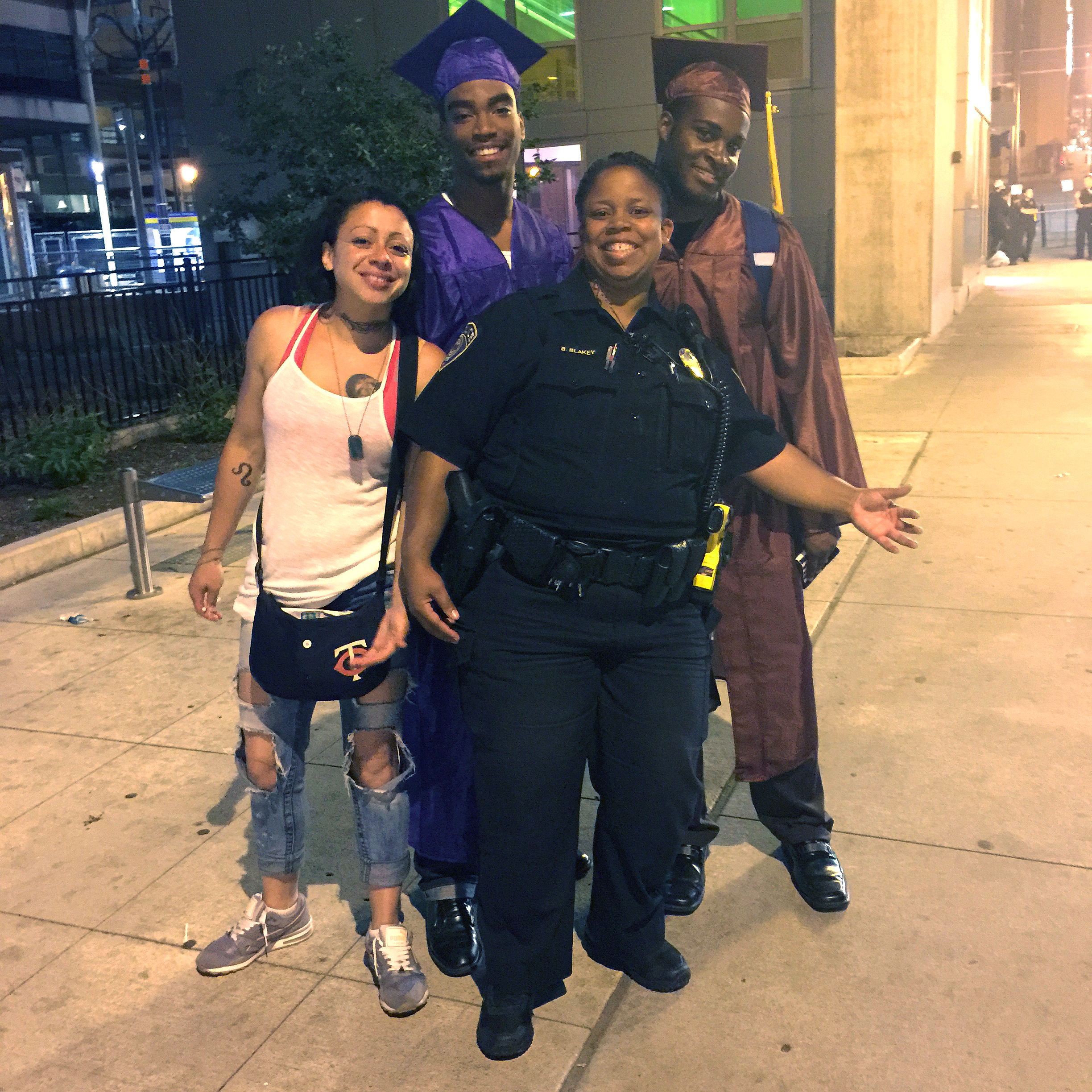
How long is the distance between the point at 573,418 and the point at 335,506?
25.3 inches

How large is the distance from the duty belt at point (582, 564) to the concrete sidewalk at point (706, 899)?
1.06m

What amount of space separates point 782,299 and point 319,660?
1497mm

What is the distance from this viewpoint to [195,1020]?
284cm

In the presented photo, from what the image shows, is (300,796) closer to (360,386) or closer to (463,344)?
(360,386)

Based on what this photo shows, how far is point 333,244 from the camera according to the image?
2.77 m

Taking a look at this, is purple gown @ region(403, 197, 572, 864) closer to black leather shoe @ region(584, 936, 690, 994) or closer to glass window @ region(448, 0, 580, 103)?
black leather shoe @ region(584, 936, 690, 994)

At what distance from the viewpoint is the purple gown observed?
2.93 metres

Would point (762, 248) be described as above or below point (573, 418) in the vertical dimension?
above

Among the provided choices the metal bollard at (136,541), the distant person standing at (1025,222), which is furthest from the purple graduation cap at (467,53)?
the distant person standing at (1025,222)

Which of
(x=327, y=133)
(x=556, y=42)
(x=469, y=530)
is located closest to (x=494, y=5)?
(x=556, y=42)

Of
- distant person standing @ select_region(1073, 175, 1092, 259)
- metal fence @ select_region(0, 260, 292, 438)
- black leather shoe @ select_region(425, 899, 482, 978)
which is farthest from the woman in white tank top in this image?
distant person standing @ select_region(1073, 175, 1092, 259)

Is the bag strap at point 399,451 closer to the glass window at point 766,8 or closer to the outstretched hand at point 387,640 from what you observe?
the outstretched hand at point 387,640

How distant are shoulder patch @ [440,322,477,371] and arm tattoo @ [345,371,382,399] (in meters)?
0.22

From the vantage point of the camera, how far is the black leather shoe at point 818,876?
3.19 m
